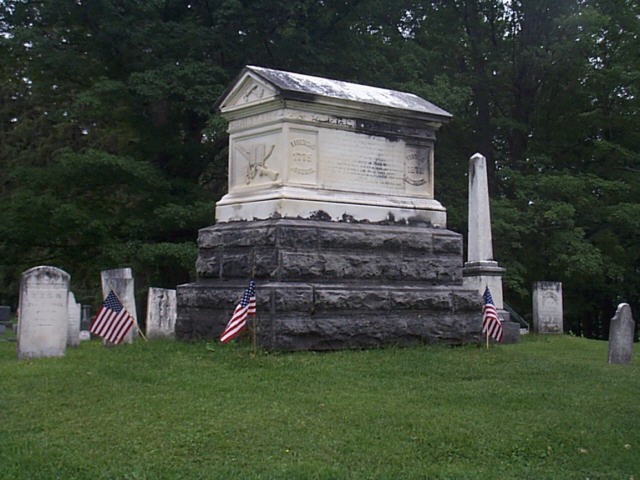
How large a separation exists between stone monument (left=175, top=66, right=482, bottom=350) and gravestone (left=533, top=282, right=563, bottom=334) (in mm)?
6431

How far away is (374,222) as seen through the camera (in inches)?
460

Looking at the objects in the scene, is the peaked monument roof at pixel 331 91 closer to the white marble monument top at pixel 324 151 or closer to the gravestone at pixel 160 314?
the white marble monument top at pixel 324 151

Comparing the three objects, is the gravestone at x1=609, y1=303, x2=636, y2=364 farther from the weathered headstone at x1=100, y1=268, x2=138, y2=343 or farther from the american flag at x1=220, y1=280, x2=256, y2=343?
the weathered headstone at x1=100, y1=268, x2=138, y2=343

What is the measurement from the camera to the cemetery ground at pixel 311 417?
242 inches

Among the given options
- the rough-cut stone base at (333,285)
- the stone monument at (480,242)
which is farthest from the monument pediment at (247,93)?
the stone monument at (480,242)

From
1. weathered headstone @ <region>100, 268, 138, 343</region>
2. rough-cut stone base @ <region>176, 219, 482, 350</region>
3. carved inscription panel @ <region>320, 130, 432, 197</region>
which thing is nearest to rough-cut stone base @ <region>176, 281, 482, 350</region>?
rough-cut stone base @ <region>176, 219, 482, 350</region>

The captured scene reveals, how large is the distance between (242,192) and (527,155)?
17277 mm

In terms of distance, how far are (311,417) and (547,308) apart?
1182 centimetres

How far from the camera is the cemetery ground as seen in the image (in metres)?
6.15

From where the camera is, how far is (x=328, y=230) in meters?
11.0

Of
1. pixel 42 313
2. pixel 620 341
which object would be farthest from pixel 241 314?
pixel 620 341

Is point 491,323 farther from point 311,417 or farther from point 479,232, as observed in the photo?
point 311,417

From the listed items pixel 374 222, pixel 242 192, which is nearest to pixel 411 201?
pixel 374 222

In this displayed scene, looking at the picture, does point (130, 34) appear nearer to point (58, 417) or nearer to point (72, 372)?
point (72, 372)
